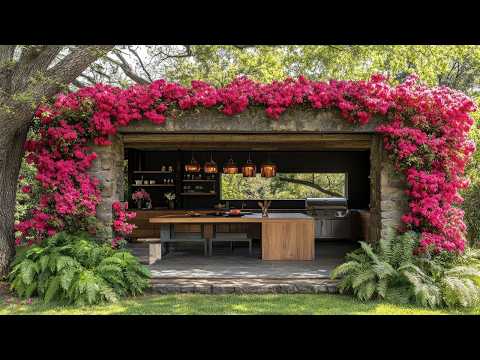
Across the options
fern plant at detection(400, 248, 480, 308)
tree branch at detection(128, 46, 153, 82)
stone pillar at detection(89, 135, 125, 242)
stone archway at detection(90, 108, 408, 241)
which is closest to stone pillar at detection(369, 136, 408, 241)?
stone archway at detection(90, 108, 408, 241)

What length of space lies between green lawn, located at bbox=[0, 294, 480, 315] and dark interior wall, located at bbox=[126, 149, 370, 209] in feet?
21.9

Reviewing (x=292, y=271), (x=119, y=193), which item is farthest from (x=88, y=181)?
(x=292, y=271)

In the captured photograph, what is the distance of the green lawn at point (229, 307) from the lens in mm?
6367

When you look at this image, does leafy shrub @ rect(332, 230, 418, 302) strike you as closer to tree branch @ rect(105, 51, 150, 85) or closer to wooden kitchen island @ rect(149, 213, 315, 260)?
wooden kitchen island @ rect(149, 213, 315, 260)

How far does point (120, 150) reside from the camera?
848 centimetres

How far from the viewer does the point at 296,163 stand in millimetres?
13602

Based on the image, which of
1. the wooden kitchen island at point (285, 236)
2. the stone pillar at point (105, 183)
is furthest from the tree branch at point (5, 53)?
the wooden kitchen island at point (285, 236)

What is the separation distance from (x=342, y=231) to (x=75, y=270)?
8.03 meters

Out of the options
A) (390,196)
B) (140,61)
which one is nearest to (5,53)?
(390,196)

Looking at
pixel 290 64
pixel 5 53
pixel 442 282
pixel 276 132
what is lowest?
pixel 442 282

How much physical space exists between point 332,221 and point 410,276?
617 cm

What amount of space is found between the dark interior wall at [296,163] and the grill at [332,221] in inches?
20.1

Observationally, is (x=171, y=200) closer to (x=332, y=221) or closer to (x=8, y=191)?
(x=332, y=221)

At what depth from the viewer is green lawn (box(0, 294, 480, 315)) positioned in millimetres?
6367
